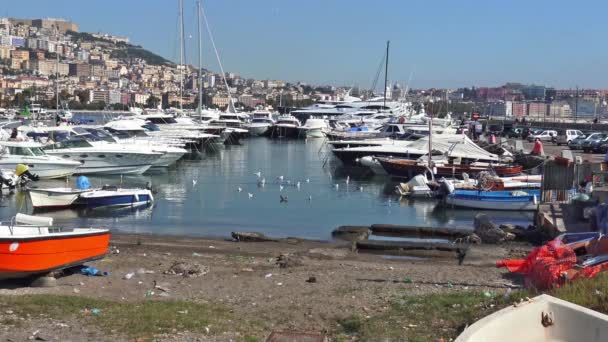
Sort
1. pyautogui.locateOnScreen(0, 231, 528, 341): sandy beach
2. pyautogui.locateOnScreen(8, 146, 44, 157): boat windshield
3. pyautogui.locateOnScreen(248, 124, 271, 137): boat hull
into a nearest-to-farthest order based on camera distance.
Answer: pyautogui.locateOnScreen(0, 231, 528, 341): sandy beach < pyautogui.locateOnScreen(8, 146, 44, 157): boat windshield < pyautogui.locateOnScreen(248, 124, 271, 137): boat hull

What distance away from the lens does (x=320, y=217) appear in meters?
28.0

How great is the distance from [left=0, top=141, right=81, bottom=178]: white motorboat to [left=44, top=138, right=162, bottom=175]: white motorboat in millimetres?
1884

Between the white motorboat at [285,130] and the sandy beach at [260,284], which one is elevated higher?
the sandy beach at [260,284]

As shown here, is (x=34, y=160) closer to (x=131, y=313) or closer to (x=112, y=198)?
(x=112, y=198)

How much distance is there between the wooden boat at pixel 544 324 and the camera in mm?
6156

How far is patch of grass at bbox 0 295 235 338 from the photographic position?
9.41 meters

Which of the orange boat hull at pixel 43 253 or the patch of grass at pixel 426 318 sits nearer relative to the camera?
the patch of grass at pixel 426 318

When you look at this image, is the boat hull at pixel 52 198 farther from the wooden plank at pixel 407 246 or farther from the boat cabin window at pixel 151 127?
the boat cabin window at pixel 151 127

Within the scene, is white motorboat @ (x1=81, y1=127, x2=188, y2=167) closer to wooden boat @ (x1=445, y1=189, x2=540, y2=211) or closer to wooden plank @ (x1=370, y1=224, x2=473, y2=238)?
wooden boat @ (x1=445, y1=189, x2=540, y2=211)

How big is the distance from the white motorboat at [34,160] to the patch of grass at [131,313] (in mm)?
26026

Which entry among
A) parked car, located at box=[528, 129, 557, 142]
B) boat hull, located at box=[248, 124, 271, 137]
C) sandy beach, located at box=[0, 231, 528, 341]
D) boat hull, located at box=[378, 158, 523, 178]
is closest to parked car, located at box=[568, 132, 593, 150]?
parked car, located at box=[528, 129, 557, 142]

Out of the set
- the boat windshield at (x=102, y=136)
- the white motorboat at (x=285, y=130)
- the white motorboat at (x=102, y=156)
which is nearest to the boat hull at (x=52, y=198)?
the white motorboat at (x=102, y=156)

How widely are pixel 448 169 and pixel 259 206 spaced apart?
11.7 meters

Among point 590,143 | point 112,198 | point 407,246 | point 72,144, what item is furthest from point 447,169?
point 590,143
